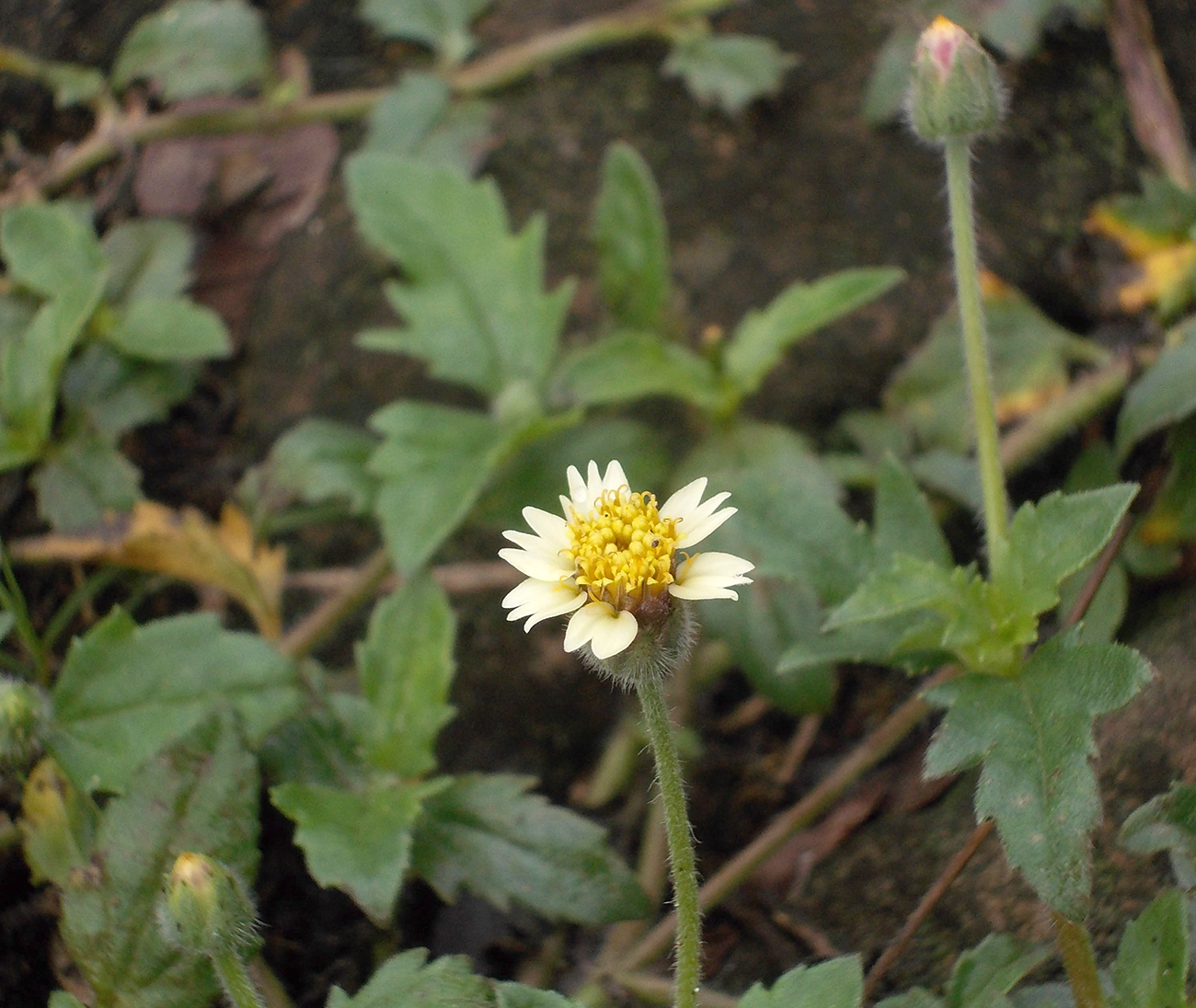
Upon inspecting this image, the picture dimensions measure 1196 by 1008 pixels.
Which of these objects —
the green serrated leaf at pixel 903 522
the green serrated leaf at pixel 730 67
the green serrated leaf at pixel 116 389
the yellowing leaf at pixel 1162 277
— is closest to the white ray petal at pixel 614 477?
the green serrated leaf at pixel 903 522

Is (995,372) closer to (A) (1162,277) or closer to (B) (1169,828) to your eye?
(A) (1162,277)

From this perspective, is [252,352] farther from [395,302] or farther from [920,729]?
[920,729]

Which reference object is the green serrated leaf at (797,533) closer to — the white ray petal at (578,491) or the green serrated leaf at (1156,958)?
the white ray petal at (578,491)

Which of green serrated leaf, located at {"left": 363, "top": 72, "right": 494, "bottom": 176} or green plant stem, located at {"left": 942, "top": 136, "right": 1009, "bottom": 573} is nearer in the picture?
green plant stem, located at {"left": 942, "top": 136, "right": 1009, "bottom": 573}

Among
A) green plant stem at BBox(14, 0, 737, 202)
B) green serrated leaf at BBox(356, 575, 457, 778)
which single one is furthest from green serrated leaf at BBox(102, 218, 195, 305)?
green serrated leaf at BBox(356, 575, 457, 778)

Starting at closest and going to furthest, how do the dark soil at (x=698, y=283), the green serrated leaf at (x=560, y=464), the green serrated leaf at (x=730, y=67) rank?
the dark soil at (x=698, y=283) → the green serrated leaf at (x=560, y=464) → the green serrated leaf at (x=730, y=67)

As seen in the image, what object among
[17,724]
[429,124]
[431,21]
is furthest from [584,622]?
[431,21]

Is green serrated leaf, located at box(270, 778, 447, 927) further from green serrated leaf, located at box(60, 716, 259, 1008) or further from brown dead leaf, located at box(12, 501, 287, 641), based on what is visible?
brown dead leaf, located at box(12, 501, 287, 641)
